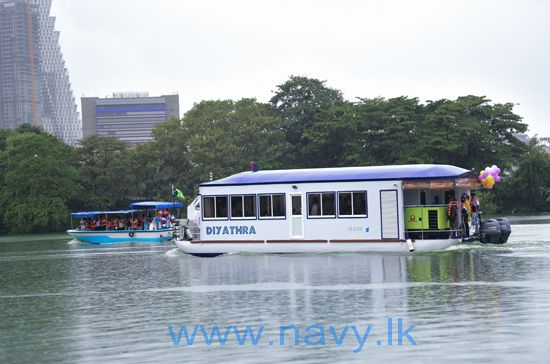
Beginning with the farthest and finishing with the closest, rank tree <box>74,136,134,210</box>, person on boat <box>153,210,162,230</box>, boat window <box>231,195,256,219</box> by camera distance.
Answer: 1. tree <box>74,136,134,210</box>
2. person on boat <box>153,210,162,230</box>
3. boat window <box>231,195,256,219</box>

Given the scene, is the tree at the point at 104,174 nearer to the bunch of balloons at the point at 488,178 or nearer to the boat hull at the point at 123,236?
the boat hull at the point at 123,236

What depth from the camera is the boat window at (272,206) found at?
4181 cm

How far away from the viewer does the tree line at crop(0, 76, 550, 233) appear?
303ft

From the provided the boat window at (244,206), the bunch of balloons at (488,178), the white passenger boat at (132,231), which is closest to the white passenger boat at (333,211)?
the boat window at (244,206)

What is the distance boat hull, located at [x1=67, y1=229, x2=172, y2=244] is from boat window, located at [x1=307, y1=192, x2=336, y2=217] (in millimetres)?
24431

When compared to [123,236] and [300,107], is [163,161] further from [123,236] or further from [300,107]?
[123,236]

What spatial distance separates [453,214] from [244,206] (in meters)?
9.27

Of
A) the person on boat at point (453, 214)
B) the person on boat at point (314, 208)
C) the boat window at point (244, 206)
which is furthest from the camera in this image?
the boat window at point (244, 206)

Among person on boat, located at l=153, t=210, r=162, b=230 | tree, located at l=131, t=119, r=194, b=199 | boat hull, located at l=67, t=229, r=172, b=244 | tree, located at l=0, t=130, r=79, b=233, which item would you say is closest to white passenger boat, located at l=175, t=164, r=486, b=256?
boat hull, located at l=67, t=229, r=172, b=244

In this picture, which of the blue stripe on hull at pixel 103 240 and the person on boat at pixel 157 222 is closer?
the person on boat at pixel 157 222
